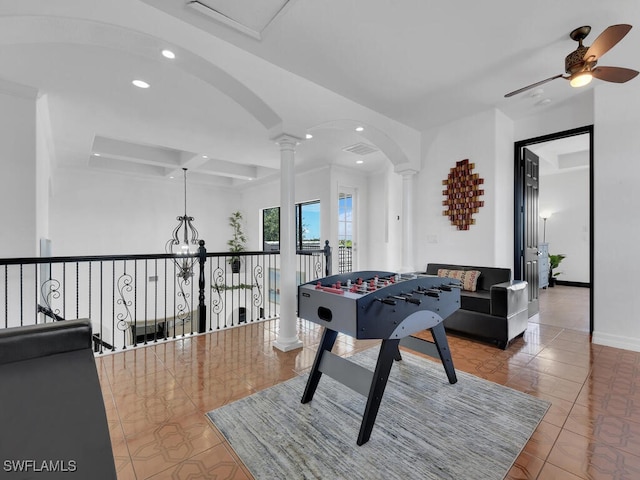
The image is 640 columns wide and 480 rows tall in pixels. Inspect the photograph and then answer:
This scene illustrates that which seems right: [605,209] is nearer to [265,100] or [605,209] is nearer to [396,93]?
[396,93]

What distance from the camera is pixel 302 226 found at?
7594 millimetres

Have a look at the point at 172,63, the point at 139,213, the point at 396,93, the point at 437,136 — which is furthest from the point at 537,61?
the point at 139,213

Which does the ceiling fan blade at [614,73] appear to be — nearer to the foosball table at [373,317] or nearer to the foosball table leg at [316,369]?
the foosball table at [373,317]

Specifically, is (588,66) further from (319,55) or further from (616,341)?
(616,341)

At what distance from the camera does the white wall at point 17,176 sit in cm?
296

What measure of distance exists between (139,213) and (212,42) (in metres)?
6.09

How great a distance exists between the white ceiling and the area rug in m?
2.71

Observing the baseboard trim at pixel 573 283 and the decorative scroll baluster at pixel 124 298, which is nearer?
the decorative scroll baluster at pixel 124 298

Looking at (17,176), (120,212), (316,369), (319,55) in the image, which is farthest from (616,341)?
(120,212)

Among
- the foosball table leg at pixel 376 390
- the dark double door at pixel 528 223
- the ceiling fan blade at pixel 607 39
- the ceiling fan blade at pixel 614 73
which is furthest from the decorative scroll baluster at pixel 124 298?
the dark double door at pixel 528 223

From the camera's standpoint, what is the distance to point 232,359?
2.98 m

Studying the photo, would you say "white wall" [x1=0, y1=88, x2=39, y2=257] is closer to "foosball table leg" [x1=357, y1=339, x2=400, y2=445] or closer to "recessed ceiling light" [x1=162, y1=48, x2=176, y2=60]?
"recessed ceiling light" [x1=162, y1=48, x2=176, y2=60]

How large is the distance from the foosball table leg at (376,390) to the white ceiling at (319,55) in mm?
2389

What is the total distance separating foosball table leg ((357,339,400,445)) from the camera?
175cm
